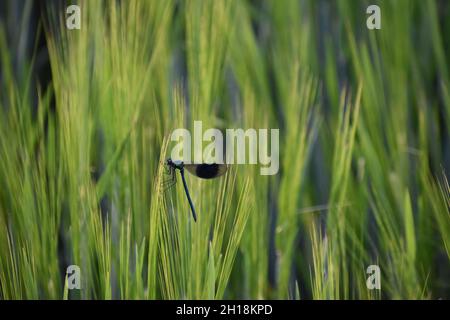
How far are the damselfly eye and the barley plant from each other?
0.6 inches

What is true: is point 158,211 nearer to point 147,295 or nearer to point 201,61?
point 147,295

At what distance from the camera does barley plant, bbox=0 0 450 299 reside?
3.24ft

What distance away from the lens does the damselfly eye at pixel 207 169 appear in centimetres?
100

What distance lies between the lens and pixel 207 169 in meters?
1.01

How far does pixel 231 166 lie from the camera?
1033mm

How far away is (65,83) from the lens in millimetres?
1023

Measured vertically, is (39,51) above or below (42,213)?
above

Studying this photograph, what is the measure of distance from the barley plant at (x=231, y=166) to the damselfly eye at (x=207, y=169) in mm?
16

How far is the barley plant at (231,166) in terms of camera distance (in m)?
0.99

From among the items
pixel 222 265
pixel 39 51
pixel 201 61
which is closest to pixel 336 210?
pixel 222 265

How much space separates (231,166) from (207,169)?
42 mm

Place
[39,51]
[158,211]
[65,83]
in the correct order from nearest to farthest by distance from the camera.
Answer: [158,211], [65,83], [39,51]

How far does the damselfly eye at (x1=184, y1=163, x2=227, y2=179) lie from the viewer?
1003 millimetres

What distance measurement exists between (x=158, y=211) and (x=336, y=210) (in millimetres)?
305
